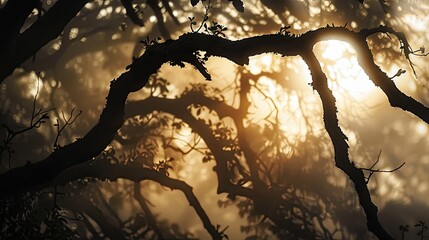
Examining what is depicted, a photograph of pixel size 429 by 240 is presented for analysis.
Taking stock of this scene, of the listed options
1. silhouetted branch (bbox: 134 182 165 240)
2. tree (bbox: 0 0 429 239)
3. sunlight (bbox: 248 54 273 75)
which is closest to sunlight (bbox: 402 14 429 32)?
tree (bbox: 0 0 429 239)

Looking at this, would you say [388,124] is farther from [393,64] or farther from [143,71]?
[143,71]

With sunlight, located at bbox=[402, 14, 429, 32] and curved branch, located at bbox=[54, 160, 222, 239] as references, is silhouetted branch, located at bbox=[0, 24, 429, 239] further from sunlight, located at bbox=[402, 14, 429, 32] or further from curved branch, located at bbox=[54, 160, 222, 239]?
sunlight, located at bbox=[402, 14, 429, 32]

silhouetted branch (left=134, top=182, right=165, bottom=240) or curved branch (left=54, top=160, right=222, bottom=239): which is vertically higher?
silhouetted branch (left=134, top=182, right=165, bottom=240)

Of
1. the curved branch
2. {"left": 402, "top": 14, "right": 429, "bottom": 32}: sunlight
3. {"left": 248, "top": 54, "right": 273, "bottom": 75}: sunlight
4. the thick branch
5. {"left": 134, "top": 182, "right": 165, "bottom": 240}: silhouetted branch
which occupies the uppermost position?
{"left": 402, "top": 14, "right": 429, "bottom": 32}: sunlight

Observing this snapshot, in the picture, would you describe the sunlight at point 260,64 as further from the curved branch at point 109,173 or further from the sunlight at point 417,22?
the curved branch at point 109,173

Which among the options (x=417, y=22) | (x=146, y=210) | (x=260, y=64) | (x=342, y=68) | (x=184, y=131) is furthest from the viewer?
(x=417, y=22)

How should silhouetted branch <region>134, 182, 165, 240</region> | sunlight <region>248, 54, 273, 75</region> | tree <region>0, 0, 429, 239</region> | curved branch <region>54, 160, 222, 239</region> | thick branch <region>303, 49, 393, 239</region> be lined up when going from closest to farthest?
thick branch <region>303, 49, 393, 239</region> → curved branch <region>54, 160, 222, 239</region> → tree <region>0, 0, 429, 239</region> → sunlight <region>248, 54, 273, 75</region> → silhouetted branch <region>134, 182, 165, 240</region>

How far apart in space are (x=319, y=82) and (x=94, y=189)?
9.47m

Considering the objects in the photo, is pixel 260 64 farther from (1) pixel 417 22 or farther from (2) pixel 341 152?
(2) pixel 341 152

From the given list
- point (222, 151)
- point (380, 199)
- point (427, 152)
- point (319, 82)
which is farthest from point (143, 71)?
point (427, 152)

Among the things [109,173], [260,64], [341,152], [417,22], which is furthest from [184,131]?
[341,152]

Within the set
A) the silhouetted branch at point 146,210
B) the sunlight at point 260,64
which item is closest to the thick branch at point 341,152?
the sunlight at point 260,64

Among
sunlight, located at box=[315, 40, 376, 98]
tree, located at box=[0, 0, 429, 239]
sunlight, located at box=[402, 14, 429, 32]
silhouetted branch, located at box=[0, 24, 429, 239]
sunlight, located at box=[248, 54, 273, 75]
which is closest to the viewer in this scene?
silhouetted branch, located at box=[0, 24, 429, 239]

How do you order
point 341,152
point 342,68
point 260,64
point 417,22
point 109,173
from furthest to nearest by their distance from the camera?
point 417,22 < point 260,64 < point 342,68 < point 109,173 < point 341,152
